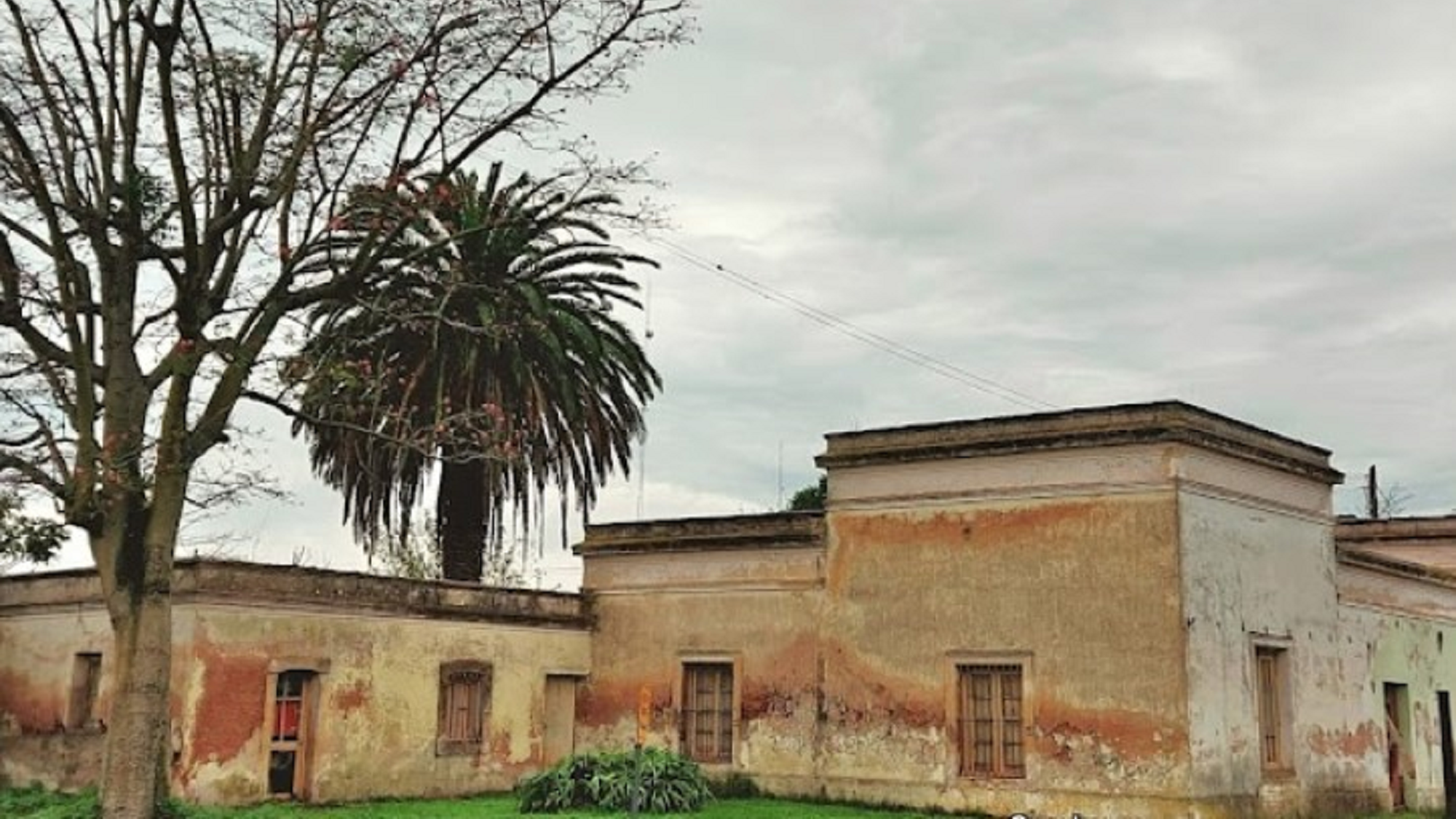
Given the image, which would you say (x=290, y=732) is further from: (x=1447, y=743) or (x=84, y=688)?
(x=1447, y=743)

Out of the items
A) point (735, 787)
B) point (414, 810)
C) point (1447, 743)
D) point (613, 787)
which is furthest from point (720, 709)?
point (1447, 743)

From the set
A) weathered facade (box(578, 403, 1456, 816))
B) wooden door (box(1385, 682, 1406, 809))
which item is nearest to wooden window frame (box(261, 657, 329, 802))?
weathered facade (box(578, 403, 1456, 816))

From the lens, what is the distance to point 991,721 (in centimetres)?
1773

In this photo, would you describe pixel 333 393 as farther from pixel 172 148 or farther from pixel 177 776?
pixel 177 776

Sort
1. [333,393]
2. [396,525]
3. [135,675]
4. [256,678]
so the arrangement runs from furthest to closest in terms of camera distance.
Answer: [396,525]
[256,678]
[333,393]
[135,675]

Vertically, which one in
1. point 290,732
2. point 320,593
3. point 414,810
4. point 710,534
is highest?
point 710,534

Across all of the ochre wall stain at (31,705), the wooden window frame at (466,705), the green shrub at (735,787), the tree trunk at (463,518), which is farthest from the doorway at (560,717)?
the ochre wall stain at (31,705)

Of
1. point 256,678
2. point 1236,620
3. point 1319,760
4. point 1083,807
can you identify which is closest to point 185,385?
point 256,678

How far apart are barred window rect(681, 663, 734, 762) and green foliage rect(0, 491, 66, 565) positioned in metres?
8.78

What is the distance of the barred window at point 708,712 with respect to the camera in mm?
20281

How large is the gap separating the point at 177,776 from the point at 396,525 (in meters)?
8.24

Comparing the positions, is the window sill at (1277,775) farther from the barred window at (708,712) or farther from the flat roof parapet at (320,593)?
the flat roof parapet at (320,593)

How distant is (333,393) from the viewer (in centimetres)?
1642

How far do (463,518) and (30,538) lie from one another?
6.39 metres
